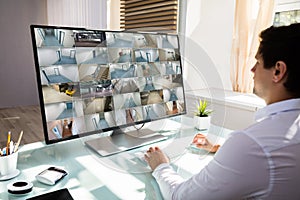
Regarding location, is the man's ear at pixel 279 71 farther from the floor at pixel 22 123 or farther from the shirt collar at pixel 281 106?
the floor at pixel 22 123

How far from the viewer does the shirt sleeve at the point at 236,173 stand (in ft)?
1.92

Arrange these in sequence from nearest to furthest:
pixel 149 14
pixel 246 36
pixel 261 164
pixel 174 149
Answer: pixel 261 164 → pixel 174 149 → pixel 246 36 → pixel 149 14

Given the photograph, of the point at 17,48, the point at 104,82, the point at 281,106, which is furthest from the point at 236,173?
the point at 17,48

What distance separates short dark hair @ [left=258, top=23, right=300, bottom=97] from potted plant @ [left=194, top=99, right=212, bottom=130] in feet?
2.71

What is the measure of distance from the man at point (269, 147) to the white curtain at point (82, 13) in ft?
10.6

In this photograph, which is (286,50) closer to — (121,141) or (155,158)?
(155,158)

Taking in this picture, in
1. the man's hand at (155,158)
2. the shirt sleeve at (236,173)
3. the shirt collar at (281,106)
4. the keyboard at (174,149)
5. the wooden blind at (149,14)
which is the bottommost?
the keyboard at (174,149)

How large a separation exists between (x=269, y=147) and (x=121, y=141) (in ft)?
2.50

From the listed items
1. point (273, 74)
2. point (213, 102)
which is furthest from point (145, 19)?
point (273, 74)

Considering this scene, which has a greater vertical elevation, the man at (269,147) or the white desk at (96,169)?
the man at (269,147)

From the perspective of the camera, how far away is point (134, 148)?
1178 millimetres

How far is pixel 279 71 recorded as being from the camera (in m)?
0.68

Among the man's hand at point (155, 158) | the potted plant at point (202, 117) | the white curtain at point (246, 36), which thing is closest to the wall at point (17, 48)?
the white curtain at point (246, 36)

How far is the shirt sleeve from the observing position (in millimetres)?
586
